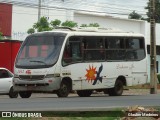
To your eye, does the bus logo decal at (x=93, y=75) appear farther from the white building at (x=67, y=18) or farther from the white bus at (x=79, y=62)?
the white building at (x=67, y=18)

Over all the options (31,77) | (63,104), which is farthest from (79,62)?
(63,104)

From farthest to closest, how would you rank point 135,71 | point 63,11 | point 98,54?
point 63,11, point 135,71, point 98,54

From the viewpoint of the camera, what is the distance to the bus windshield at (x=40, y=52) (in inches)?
1006

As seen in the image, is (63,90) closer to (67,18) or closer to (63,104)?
(63,104)

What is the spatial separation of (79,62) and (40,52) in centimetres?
209

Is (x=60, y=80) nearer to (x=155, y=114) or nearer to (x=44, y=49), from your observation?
(x=44, y=49)

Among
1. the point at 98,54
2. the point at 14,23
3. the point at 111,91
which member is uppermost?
the point at 14,23

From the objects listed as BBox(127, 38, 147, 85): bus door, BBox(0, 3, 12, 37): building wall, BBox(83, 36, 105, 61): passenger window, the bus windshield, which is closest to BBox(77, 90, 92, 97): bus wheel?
BBox(83, 36, 105, 61): passenger window

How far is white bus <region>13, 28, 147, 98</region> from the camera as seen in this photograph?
25531 mm

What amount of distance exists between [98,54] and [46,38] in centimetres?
318

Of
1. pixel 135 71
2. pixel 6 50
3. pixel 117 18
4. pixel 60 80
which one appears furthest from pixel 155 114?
pixel 117 18

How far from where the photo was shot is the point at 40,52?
25875mm

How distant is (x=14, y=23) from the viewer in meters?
64.4

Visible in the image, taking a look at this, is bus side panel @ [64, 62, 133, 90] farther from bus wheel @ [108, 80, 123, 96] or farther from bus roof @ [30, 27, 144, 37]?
bus roof @ [30, 27, 144, 37]
